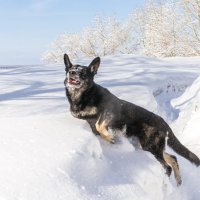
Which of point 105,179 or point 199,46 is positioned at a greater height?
point 105,179

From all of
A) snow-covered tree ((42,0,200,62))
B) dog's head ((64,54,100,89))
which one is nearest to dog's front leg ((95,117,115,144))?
dog's head ((64,54,100,89))

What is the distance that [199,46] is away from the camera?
3456 cm

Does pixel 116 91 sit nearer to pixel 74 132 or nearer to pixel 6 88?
pixel 6 88

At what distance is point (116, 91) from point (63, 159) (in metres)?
5.10

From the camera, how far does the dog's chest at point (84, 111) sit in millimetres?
6453

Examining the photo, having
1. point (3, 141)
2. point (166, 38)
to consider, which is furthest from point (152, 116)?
point (166, 38)

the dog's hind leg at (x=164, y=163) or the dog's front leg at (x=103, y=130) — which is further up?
the dog's front leg at (x=103, y=130)

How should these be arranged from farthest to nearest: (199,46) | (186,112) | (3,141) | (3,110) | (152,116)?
(199,46)
(186,112)
(3,110)
(152,116)
(3,141)

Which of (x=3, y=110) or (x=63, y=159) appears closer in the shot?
(x=63, y=159)

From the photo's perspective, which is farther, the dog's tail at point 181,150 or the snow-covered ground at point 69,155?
the dog's tail at point 181,150

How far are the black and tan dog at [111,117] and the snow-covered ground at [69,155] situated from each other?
0.58ft

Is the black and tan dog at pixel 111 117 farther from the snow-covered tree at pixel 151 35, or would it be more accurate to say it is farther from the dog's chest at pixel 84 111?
the snow-covered tree at pixel 151 35

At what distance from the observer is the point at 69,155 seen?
539 cm

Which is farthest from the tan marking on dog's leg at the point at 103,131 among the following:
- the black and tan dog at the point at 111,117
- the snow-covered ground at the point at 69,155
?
the snow-covered ground at the point at 69,155
